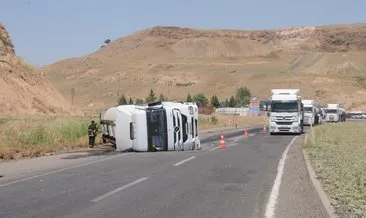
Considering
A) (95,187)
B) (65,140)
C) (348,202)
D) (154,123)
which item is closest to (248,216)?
(348,202)

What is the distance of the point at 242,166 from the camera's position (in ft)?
60.7

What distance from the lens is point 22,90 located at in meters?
60.3

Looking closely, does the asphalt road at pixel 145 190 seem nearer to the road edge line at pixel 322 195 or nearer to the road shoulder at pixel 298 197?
the road shoulder at pixel 298 197

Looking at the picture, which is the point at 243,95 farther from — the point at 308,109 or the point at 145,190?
the point at 145,190

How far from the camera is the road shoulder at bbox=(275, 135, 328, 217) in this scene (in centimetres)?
997

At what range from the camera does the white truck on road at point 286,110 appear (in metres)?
41.1

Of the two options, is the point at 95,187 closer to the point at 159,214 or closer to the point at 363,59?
the point at 159,214

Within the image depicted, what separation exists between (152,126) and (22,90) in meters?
38.7

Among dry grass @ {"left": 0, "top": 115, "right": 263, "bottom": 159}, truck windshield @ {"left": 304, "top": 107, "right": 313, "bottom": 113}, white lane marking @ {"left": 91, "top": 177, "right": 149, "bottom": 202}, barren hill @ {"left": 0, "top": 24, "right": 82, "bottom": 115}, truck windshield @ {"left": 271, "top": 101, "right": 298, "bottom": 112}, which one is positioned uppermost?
barren hill @ {"left": 0, "top": 24, "right": 82, "bottom": 115}

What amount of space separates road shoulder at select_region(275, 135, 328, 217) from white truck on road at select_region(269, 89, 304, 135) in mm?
23966

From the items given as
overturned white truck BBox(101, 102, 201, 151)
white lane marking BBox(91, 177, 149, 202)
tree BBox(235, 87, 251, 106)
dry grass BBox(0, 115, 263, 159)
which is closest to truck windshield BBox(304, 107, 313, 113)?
dry grass BBox(0, 115, 263, 159)

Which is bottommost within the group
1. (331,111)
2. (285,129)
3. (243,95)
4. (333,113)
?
(285,129)

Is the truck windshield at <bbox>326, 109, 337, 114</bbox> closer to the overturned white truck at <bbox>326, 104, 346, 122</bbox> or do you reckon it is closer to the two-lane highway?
the overturned white truck at <bbox>326, 104, 346, 122</bbox>

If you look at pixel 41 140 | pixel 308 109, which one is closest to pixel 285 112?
pixel 308 109
